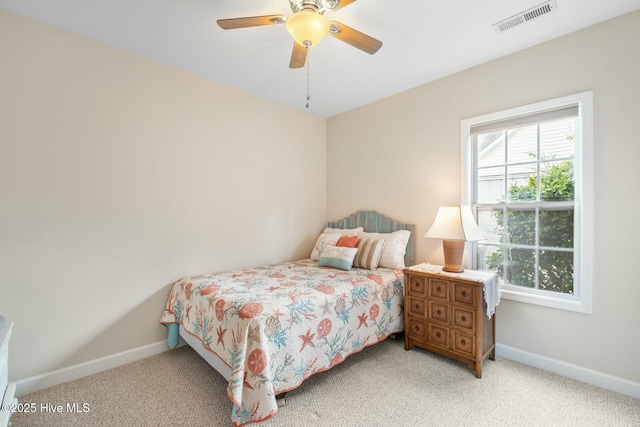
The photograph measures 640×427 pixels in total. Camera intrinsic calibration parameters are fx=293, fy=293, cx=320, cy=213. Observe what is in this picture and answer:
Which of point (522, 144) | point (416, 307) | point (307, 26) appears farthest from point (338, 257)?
point (307, 26)

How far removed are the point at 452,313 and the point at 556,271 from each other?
0.90 metres

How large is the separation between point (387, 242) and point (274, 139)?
70.4 inches

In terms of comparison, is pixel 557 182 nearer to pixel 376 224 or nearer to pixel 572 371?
pixel 572 371

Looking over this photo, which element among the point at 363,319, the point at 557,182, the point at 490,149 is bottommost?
the point at 363,319

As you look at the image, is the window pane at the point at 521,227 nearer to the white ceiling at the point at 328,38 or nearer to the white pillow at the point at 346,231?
the white ceiling at the point at 328,38

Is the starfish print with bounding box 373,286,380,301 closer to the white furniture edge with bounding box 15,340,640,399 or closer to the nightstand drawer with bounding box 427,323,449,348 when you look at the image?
the nightstand drawer with bounding box 427,323,449,348

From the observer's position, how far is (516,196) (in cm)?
256

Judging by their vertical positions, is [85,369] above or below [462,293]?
below

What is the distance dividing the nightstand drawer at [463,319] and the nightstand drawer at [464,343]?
0.21 feet

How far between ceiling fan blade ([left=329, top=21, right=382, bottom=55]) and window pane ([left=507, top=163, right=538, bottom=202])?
1.69 meters

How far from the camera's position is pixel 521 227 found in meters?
2.54

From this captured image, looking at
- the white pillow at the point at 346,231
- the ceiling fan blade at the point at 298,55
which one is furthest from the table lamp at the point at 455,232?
the ceiling fan blade at the point at 298,55

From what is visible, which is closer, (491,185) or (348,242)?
(491,185)

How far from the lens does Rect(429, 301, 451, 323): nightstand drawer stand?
2.39 metres
